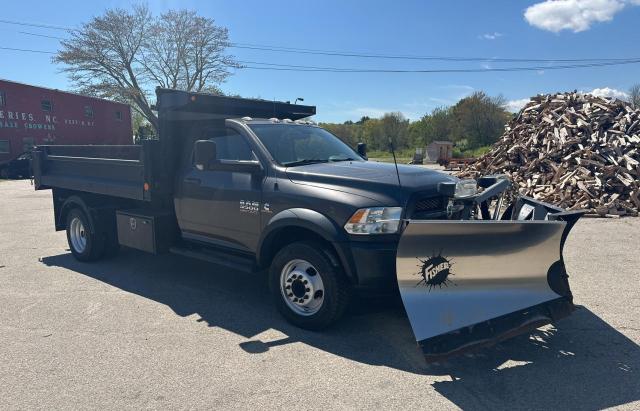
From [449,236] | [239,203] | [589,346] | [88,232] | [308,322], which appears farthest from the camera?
[88,232]

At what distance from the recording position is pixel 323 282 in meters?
4.23

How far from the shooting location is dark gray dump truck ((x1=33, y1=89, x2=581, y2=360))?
12.0 feet

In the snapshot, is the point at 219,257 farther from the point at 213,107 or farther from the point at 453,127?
the point at 453,127

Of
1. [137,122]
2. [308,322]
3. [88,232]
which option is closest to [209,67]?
[137,122]

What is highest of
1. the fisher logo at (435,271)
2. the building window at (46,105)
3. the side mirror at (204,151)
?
the building window at (46,105)

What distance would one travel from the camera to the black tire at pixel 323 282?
165 inches

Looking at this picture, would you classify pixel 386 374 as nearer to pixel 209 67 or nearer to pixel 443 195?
pixel 443 195

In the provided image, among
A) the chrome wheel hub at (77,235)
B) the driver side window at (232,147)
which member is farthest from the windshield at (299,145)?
the chrome wheel hub at (77,235)

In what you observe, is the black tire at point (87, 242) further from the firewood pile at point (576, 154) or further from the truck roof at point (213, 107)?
the firewood pile at point (576, 154)

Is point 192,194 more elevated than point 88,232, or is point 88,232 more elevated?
point 192,194

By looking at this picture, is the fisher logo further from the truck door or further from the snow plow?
the truck door

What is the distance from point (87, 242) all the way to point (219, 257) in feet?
9.43

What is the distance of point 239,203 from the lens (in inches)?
196

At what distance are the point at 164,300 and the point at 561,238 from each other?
419 cm
